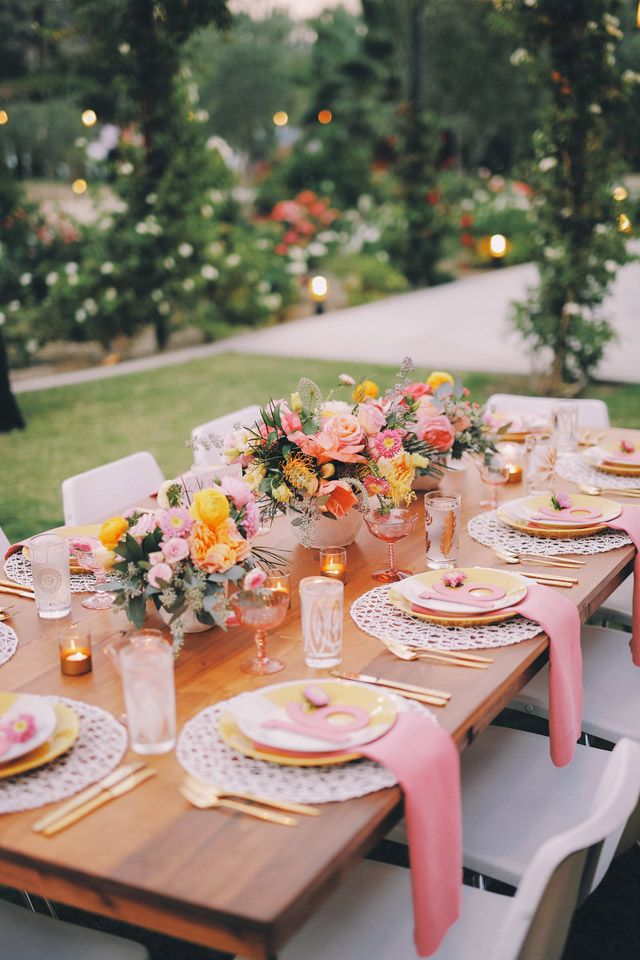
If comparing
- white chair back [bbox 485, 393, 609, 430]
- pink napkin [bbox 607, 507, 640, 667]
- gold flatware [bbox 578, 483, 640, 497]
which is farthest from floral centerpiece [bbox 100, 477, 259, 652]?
white chair back [bbox 485, 393, 609, 430]

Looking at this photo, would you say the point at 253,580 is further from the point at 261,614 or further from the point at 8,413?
the point at 8,413

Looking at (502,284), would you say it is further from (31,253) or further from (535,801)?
(535,801)

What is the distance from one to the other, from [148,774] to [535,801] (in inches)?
35.6

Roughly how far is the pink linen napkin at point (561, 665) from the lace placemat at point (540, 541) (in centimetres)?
39

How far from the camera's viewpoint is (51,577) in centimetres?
217

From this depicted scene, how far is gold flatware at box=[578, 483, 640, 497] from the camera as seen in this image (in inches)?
115

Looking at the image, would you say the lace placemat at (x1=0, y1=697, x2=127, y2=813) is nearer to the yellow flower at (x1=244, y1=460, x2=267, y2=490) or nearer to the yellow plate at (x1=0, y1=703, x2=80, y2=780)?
the yellow plate at (x1=0, y1=703, x2=80, y2=780)

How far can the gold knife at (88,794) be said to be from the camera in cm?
143

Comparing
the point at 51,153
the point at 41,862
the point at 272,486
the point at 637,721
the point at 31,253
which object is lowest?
the point at 637,721

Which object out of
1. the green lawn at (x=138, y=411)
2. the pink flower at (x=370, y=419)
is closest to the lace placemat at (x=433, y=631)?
the pink flower at (x=370, y=419)

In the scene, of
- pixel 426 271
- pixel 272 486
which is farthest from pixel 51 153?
pixel 272 486

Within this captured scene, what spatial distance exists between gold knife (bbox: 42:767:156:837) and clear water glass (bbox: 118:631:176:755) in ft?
0.20

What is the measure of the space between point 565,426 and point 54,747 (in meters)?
2.15

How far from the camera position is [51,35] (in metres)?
8.79
